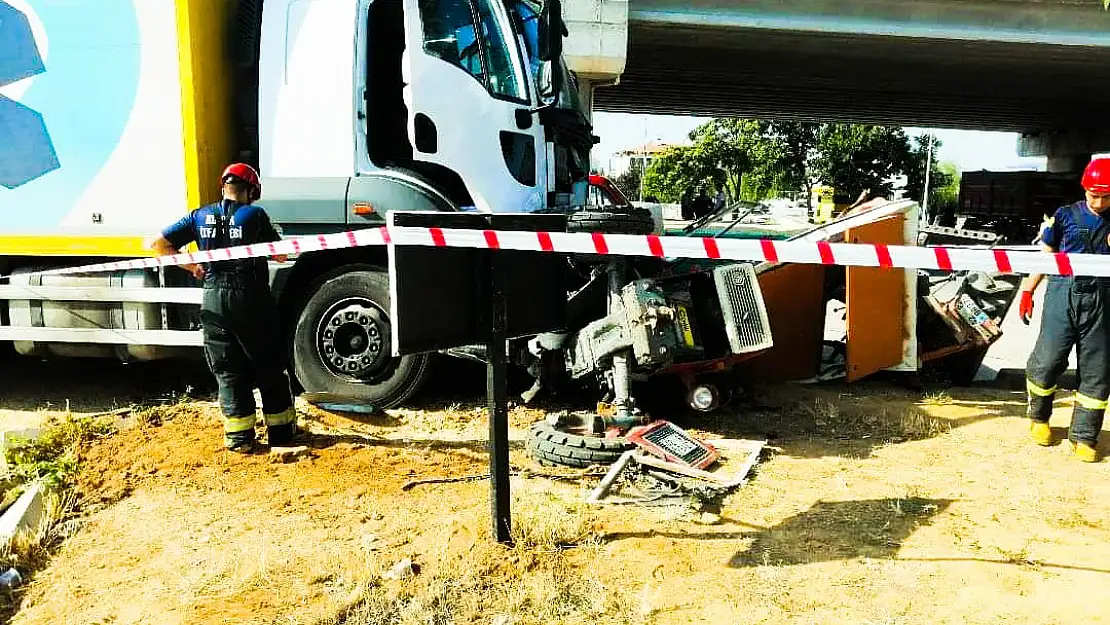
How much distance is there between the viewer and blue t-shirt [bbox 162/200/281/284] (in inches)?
175

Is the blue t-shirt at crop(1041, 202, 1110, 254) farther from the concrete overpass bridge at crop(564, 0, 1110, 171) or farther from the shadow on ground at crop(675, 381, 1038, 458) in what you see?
the concrete overpass bridge at crop(564, 0, 1110, 171)

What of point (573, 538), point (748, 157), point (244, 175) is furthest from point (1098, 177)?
point (748, 157)

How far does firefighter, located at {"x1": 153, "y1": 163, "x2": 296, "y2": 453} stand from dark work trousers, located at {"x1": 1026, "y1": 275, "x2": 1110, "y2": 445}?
4365mm

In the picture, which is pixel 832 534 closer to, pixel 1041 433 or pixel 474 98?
pixel 1041 433

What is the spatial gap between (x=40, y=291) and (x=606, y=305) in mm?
3858

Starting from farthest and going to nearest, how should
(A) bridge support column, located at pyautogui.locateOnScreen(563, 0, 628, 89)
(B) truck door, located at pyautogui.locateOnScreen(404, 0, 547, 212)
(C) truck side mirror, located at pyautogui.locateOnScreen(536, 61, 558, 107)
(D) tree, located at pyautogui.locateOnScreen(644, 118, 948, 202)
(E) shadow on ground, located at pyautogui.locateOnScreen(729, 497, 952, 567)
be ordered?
(D) tree, located at pyautogui.locateOnScreen(644, 118, 948, 202) < (A) bridge support column, located at pyautogui.locateOnScreen(563, 0, 628, 89) < (C) truck side mirror, located at pyautogui.locateOnScreen(536, 61, 558, 107) < (B) truck door, located at pyautogui.locateOnScreen(404, 0, 547, 212) < (E) shadow on ground, located at pyautogui.locateOnScreen(729, 497, 952, 567)

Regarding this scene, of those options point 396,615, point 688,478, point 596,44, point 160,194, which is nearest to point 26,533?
point 396,615

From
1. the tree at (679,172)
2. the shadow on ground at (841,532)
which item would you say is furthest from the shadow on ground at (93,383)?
the tree at (679,172)

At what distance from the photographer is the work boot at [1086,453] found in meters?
4.51

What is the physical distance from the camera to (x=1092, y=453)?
4504mm

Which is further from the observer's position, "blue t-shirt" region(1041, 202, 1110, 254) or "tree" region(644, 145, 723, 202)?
"tree" region(644, 145, 723, 202)

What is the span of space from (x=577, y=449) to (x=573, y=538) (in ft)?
3.21

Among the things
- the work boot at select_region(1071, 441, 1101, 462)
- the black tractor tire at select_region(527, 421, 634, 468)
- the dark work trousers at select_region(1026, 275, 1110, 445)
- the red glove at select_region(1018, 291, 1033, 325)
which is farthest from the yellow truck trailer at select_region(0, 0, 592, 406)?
the work boot at select_region(1071, 441, 1101, 462)

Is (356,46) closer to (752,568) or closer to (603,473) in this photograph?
(603,473)
